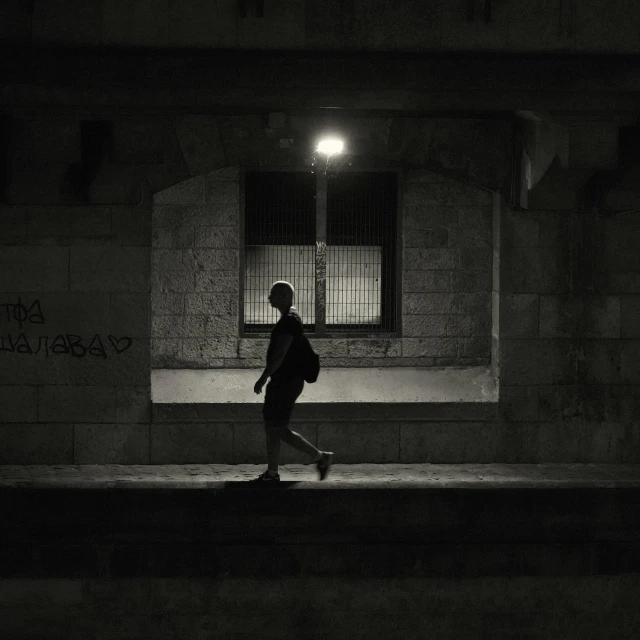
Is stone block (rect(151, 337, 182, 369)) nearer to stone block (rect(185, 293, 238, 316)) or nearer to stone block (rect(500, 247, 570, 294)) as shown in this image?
stone block (rect(185, 293, 238, 316))

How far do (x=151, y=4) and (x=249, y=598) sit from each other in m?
4.93

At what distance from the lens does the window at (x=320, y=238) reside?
12.4 meters

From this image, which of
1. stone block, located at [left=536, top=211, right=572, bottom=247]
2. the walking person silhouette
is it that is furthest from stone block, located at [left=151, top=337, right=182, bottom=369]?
stone block, located at [left=536, top=211, right=572, bottom=247]

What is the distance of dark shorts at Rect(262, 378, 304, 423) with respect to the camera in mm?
9273

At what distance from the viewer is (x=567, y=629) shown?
916 cm

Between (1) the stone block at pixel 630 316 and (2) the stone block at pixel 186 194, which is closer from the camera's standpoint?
(1) the stone block at pixel 630 316

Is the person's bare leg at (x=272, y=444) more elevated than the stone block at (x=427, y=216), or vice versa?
the stone block at (x=427, y=216)

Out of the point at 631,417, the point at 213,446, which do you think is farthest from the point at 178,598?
the point at 631,417

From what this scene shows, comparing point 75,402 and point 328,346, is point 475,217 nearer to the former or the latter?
point 328,346

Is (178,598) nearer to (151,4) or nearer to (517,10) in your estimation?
(151,4)

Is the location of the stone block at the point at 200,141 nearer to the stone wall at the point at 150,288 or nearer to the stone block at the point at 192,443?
the stone wall at the point at 150,288

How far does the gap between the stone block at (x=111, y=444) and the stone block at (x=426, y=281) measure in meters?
3.52

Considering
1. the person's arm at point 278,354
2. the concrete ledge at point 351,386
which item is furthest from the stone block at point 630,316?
the person's arm at point 278,354

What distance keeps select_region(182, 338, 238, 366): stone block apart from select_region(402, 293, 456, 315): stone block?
6.49 feet
